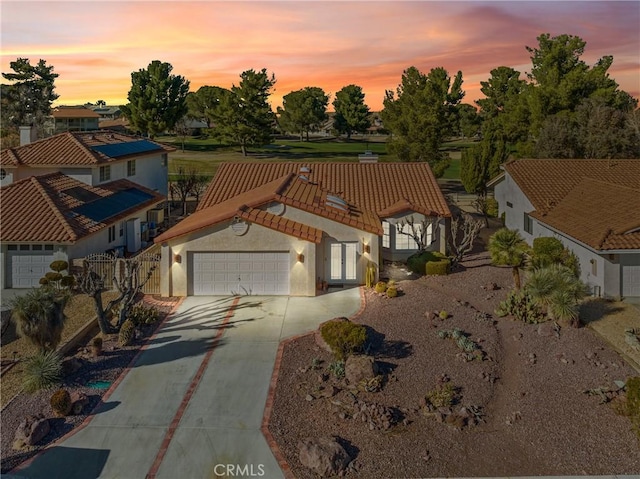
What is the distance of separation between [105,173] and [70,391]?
22.7 meters

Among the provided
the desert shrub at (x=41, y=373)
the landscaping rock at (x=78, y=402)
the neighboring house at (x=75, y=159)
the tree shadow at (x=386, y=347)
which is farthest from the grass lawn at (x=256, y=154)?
the landscaping rock at (x=78, y=402)

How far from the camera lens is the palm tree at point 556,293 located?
19656mm

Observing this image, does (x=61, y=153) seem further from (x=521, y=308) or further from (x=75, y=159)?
(x=521, y=308)

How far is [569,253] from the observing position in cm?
2602

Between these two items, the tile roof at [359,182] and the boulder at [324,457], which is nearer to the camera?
the boulder at [324,457]

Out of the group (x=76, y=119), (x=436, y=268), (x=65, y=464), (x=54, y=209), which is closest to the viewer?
(x=65, y=464)

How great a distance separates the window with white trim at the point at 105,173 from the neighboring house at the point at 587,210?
82.6ft

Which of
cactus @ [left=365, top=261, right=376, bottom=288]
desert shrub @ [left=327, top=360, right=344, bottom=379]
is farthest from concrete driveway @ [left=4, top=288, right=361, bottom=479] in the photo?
cactus @ [left=365, top=261, right=376, bottom=288]

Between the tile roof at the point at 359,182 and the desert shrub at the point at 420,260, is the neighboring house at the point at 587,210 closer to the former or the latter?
the tile roof at the point at 359,182

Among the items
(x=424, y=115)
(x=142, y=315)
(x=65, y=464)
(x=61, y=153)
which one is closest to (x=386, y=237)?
(x=142, y=315)

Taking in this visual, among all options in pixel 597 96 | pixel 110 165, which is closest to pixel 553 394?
pixel 110 165

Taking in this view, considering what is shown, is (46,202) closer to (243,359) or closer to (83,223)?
(83,223)

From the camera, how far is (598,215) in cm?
2619

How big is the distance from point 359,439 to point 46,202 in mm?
21763
